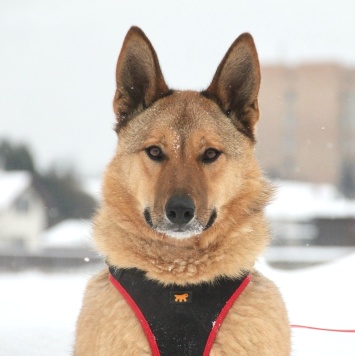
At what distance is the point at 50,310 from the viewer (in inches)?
281

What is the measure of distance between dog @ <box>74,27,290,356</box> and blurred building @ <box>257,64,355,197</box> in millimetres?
51897

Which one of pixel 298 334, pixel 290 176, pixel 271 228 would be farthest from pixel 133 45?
pixel 290 176

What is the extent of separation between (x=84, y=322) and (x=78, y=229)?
45.2 meters

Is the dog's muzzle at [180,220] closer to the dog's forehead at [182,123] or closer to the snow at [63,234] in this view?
the dog's forehead at [182,123]

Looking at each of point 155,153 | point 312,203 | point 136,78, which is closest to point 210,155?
point 155,153

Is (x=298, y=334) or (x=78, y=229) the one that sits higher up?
(x=298, y=334)

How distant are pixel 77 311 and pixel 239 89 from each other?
12.8ft

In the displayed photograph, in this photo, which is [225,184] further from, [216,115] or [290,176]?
[290,176]

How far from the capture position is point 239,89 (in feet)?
13.6

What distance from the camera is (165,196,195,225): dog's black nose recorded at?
3.42m

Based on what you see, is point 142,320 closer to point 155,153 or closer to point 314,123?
point 155,153

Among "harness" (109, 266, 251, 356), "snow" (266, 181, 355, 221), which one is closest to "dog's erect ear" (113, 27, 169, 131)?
"harness" (109, 266, 251, 356)

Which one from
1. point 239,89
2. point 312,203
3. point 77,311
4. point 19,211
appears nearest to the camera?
point 239,89

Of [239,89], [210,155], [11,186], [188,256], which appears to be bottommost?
[11,186]
